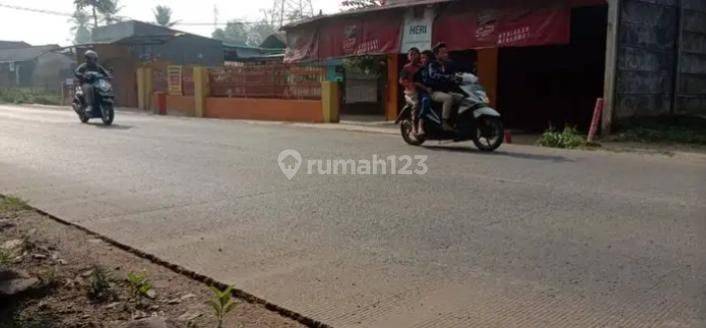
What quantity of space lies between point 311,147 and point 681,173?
5.80 m

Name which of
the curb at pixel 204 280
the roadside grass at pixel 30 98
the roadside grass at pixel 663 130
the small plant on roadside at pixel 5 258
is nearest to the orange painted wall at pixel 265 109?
the roadside grass at pixel 663 130

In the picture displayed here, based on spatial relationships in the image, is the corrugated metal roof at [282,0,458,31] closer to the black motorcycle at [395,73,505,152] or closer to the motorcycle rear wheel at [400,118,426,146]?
the motorcycle rear wheel at [400,118,426,146]

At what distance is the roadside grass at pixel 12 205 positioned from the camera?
21.0 ft

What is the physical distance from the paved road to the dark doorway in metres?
6.80

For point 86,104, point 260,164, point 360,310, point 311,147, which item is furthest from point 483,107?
point 86,104

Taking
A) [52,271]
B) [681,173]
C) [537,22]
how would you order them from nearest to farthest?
[52,271] < [681,173] < [537,22]

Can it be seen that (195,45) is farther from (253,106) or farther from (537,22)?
(537,22)

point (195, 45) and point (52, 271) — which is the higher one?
point (195, 45)

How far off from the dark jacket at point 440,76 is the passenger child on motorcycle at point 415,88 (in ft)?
0.43

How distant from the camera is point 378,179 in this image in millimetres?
8070

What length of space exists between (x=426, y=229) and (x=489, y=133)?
18.8ft

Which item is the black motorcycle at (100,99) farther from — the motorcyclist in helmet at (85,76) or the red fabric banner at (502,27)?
the red fabric banner at (502,27)

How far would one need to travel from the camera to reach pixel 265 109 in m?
20.8

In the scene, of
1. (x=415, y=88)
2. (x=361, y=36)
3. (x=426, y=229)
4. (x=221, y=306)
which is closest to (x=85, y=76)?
(x=361, y=36)
